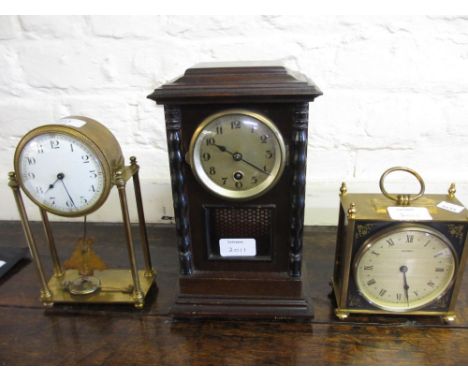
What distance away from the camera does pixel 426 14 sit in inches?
36.7

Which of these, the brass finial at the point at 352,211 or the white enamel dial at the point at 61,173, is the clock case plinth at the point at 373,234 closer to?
the brass finial at the point at 352,211

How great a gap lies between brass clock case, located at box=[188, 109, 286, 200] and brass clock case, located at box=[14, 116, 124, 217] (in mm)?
161

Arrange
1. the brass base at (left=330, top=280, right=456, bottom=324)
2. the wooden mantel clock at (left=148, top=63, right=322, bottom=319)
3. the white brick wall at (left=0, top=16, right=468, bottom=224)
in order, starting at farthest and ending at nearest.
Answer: the white brick wall at (left=0, top=16, right=468, bottom=224)
the brass base at (left=330, top=280, right=456, bottom=324)
the wooden mantel clock at (left=148, top=63, right=322, bottom=319)

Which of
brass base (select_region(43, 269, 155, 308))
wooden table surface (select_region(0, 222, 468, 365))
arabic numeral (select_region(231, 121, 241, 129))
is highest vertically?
arabic numeral (select_region(231, 121, 241, 129))

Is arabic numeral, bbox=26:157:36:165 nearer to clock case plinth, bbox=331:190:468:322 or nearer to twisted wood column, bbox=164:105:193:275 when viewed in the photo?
twisted wood column, bbox=164:105:193:275

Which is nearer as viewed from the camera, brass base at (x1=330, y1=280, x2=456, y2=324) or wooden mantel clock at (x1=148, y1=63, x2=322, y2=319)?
wooden mantel clock at (x1=148, y1=63, x2=322, y2=319)

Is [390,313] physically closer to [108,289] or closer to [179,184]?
[179,184]

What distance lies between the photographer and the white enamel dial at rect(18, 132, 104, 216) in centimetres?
69

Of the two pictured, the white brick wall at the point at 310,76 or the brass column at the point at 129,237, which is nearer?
the brass column at the point at 129,237

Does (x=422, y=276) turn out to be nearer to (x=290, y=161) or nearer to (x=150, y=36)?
(x=290, y=161)

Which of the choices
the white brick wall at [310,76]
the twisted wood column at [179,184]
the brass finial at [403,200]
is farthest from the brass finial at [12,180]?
the brass finial at [403,200]

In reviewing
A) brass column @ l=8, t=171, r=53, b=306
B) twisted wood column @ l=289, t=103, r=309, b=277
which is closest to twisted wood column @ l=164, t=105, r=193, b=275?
twisted wood column @ l=289, t=103, r=309, b=277

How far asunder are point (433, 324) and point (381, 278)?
152 mm

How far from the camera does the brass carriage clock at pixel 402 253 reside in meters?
0.70
